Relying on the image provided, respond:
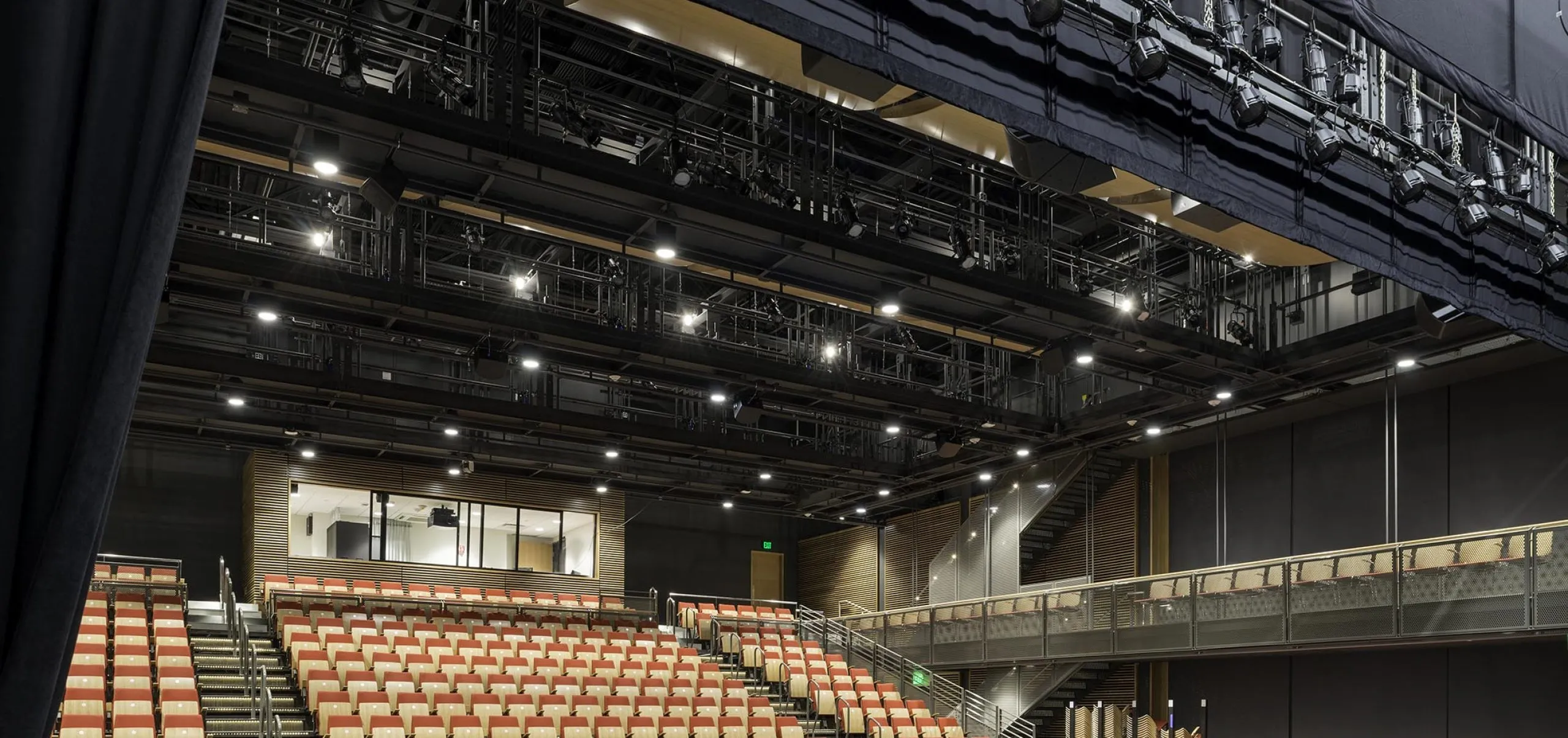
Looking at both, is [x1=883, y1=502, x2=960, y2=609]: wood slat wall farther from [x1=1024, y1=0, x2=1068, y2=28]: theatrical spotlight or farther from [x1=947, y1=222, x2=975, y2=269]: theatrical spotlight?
[x1=1024, y1=0, x2=1068, y2=28]: theatrical spotlight

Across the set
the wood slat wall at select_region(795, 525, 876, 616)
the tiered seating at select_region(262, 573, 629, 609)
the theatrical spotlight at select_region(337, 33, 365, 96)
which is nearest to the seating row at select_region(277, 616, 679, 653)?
the tiered seating at select_region(262, 573, 629, 609)

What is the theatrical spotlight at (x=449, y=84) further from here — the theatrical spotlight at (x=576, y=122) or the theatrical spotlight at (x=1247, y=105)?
the theatrical spotlight at (x=1247, y=105)

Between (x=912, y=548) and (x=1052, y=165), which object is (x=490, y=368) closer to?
(x=1052, y=165)

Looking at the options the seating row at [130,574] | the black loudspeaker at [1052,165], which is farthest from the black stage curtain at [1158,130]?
the seating row at [130,574]

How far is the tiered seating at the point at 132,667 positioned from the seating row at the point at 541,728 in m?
1.53

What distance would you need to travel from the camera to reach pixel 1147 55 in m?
7.33

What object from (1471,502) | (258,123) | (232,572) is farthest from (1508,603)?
(232,572)

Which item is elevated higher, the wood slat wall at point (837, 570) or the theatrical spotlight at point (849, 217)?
the theatrical spotlight at point (849, 217)

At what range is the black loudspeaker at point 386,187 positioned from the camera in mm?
10695

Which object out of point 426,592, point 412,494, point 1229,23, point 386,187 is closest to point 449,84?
point 386,187

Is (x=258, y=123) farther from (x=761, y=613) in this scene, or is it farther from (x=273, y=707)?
(x=761, y=613)

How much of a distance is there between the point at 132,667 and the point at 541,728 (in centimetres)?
432

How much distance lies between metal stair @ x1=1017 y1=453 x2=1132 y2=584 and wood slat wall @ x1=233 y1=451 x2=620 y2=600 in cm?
813

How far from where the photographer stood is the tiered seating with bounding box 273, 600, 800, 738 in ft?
43.2
